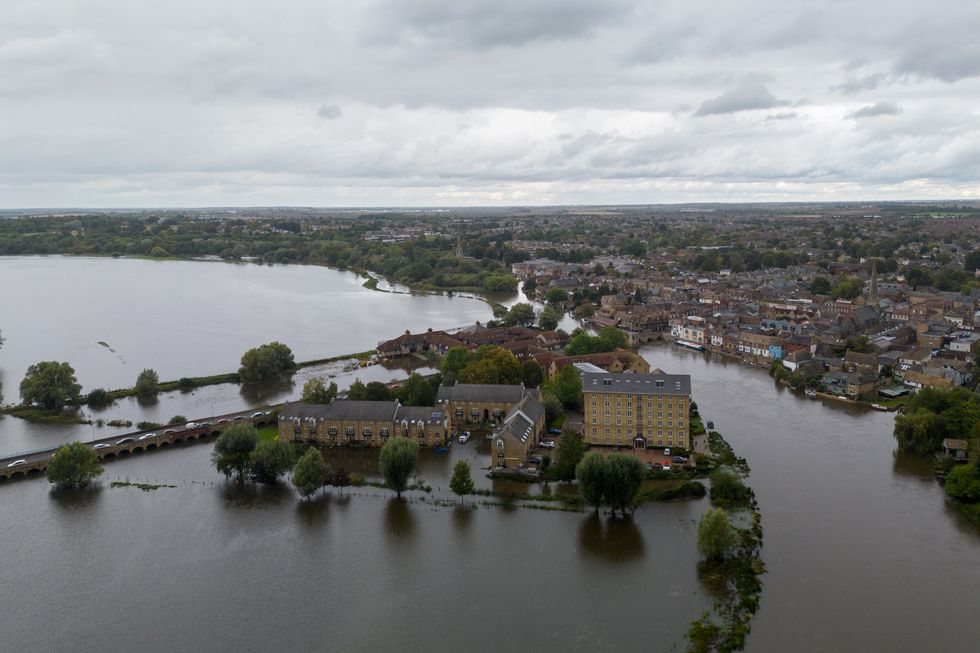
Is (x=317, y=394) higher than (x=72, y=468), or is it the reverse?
(x=317, y=394)

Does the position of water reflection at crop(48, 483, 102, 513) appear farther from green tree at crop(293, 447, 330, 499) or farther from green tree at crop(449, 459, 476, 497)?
green tree at crop(449, 459, 476, 497)

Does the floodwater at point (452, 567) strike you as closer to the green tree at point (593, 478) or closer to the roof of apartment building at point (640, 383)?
the green tree at point (593, 478)

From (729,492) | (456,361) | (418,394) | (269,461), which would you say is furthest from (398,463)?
(456,361)

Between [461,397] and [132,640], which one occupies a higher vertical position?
[461,397]

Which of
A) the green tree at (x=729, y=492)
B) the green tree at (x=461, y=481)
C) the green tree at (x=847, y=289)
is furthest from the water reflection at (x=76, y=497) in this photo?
the green tree at (x=847, y=289)

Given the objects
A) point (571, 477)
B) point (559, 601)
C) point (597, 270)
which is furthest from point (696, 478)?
point (597, 270)

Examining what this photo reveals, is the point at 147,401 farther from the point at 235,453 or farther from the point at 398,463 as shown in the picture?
the point at 398,463

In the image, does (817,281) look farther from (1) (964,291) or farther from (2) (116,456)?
(2) (116,456)
